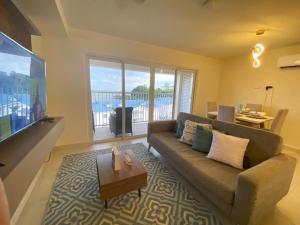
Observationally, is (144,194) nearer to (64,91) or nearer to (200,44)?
(64,91)

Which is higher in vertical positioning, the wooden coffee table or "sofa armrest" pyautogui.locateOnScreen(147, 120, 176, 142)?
"sofa armrest" pyautogui.locateOnScreen(147, 120, 176, 142)

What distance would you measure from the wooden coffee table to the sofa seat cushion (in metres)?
0.55

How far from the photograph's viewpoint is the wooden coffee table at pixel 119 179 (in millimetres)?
1350

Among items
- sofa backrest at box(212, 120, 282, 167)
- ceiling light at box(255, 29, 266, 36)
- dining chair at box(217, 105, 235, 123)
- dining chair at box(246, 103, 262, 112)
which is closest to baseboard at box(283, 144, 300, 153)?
dining chair at box(246, 103, 262, 112)

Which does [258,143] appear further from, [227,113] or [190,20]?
[190,20]

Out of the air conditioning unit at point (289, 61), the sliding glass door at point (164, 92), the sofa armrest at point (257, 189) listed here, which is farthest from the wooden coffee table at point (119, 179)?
the air conditioning unit at point (289, 61)

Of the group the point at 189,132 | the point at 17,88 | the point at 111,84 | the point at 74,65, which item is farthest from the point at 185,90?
the point at 17,88

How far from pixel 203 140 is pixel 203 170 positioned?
1.75 ft

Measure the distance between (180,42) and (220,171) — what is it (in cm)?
288

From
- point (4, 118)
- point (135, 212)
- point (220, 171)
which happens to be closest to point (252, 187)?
point (220, 171)

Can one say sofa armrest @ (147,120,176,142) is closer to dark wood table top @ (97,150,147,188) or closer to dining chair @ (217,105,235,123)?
dark wood table top @ (97,150,147,188)

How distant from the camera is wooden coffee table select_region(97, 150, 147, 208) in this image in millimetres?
1350

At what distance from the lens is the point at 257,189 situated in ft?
3.40

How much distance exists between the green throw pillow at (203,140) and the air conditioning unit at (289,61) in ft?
9.58
